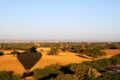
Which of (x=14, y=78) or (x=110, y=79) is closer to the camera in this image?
(x=110, y=79)

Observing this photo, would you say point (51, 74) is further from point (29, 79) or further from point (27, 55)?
point (27, 55)

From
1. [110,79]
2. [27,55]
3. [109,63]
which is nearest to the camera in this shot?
[110,79]

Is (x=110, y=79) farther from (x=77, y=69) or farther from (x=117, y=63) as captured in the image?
(x=117, y=63)

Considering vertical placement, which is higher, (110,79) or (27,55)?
(27,55)

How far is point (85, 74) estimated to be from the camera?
99.5ft

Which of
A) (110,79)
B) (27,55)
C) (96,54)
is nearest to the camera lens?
(110,79)

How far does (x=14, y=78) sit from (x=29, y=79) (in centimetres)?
344

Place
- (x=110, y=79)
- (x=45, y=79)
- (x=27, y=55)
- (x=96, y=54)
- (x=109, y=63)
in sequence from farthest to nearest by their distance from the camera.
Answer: (x=96, y=54), (x=109, y=63), (x=45, y=79), (x=27, y=55), (x=110, y=79)

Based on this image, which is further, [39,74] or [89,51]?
[89,51]

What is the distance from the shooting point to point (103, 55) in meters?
72.6

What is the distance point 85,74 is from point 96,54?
4103 cm

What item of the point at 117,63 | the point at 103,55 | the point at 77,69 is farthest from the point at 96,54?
the point at 77,69

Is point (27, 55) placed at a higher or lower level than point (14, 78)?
higher

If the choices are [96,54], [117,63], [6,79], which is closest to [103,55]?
[96,54]
